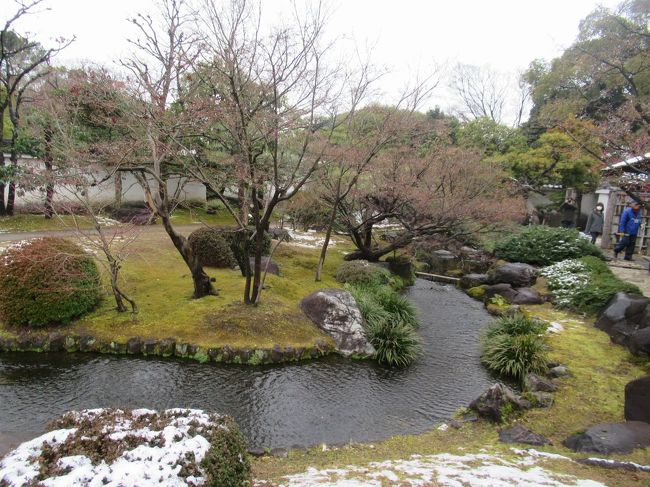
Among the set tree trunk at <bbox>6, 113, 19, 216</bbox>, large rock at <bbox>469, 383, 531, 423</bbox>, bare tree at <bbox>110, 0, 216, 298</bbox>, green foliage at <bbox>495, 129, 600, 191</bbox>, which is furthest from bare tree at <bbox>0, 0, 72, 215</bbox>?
green foliage at <bbox>495, 129, 600, 191</bbox>

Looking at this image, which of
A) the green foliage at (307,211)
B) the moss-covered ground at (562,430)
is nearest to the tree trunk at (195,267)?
the moss-covered ground at (562,430)

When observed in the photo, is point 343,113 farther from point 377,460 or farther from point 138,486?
point 138,486

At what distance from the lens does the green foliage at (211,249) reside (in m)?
13.7

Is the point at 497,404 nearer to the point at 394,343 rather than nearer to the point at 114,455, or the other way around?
the point at 394,343

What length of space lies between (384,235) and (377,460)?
1773 centimetres

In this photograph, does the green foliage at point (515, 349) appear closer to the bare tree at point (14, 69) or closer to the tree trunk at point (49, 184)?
the tree trunk at point (49, 184)

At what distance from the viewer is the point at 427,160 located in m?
15.4

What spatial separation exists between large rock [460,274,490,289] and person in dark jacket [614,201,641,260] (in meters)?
5.48

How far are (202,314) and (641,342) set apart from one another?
30.4 ft

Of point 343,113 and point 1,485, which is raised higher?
point 343,113

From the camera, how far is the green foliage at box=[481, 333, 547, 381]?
866 cm

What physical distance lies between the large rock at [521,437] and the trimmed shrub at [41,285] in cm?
883

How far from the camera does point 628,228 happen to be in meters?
15.9

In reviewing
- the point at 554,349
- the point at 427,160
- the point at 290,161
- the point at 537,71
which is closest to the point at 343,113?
the point at 290,161
